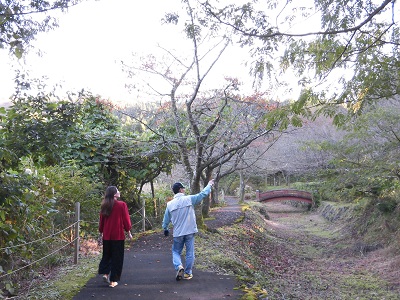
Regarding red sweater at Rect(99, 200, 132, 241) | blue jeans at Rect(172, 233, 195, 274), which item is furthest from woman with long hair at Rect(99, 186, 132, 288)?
blue jeans at Rect(172, 233, 195, 274)

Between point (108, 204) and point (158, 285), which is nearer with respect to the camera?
point (108, 204)

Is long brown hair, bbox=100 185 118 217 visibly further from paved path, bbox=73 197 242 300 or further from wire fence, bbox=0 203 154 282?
paved path, bbox=73 197 242 300

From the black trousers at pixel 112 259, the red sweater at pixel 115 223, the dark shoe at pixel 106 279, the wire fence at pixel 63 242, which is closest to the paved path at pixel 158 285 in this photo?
the dark shoe at pixel 106 279

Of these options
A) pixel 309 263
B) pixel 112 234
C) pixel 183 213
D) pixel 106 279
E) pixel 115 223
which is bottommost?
pixel 309 263

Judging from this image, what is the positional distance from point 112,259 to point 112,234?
0.42 m

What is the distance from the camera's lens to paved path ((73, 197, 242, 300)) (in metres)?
6.53

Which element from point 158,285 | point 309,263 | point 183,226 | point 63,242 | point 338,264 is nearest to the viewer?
point 158,285

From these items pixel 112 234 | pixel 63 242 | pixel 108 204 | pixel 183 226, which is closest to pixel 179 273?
pixel 183 226

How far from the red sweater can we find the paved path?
0.86m

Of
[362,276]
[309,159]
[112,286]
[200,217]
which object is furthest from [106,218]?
[309,159]

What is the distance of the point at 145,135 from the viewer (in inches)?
596

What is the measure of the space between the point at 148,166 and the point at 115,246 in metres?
8.83

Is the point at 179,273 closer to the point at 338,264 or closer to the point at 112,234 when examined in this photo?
the point at 112,234

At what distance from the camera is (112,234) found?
7043 millimetres
